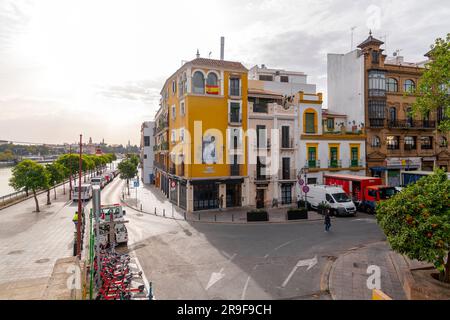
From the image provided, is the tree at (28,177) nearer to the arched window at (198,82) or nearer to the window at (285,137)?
the arched window at (198,82)

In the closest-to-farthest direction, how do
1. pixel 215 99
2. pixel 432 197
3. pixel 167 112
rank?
pixel 432 197 → pixel 215 99 → pixel 167 112

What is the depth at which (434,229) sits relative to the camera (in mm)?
8719

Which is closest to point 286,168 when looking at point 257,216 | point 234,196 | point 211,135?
point 234,196

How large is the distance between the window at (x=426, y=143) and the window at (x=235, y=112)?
27.8 metres

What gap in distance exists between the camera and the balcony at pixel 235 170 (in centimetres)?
2841

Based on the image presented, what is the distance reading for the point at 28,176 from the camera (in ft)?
89.2

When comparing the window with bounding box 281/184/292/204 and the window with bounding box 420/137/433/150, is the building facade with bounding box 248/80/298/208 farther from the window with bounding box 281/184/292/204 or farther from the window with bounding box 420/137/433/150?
the window with bounding box 420/137/433/150

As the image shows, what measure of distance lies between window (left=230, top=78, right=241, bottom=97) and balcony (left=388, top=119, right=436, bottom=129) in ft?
70.8

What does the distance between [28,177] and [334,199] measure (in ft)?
95.3

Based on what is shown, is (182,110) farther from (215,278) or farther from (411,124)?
(411,124)

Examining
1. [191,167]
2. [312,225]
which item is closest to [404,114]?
[312,225]

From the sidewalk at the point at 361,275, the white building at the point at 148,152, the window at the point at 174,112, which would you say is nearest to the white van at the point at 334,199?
the sidewalk at the point at 361,275

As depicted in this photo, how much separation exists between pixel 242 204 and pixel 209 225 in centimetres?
756
